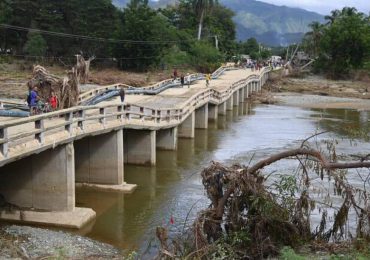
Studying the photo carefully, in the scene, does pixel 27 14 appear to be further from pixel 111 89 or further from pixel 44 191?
pixel 44 191

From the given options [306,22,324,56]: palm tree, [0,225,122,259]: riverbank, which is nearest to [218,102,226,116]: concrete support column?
[0,225,122,259]: riverbank

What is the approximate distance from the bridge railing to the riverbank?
7.04ft

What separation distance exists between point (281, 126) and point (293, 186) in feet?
96.0

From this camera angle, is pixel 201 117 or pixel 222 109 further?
pixel 222 109

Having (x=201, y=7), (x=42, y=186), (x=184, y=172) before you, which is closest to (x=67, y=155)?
(x=42, y=186)

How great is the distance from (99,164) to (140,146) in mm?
4476

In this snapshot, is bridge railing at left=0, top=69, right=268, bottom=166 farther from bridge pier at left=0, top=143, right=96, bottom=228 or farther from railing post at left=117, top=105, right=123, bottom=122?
bridge pier at left=0, top=143, right=96, bottom=228

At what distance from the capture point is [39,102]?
2025 cm

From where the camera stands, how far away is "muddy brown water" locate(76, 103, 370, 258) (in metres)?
15.7

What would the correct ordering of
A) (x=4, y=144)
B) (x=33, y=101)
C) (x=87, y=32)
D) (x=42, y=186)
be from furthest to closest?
(x=87, y=32)
(x=33, y=101)
(x=42, y=186)
(x=4, y=144)

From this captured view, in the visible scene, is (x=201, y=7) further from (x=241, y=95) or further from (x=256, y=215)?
(x=256, y=215)

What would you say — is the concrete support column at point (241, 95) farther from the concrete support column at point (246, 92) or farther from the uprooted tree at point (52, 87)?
the uprooted tree at point (52, 87)

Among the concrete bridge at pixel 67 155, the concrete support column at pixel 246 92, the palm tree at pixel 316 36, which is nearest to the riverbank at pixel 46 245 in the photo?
the concrete bridge at pixel 67 155

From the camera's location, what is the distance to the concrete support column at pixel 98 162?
1975 centimetres
